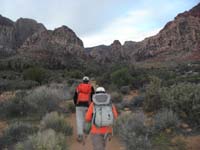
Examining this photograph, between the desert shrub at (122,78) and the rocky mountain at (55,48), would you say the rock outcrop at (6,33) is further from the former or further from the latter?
the desert shrub at (122,78)

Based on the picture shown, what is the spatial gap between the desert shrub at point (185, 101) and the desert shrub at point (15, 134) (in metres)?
4.59

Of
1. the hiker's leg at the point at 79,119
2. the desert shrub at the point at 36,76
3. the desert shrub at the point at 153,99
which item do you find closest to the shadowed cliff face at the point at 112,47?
the desert shrub at the point at 36,76

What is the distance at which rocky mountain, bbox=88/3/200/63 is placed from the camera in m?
64.0

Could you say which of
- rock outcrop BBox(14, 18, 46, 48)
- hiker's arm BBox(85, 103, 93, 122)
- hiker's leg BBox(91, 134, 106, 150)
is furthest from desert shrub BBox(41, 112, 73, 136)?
rock outcrop BBox(14, 18, 46, 48)

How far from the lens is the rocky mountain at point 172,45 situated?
64.0 meters

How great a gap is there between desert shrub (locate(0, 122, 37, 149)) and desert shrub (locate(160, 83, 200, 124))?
4.59m

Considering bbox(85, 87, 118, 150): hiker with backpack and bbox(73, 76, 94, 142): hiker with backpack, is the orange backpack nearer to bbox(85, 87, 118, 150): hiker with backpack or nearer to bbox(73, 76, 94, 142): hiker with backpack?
bbox(73, 76, 94, 142): hiker with backpack

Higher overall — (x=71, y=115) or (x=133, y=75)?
(x=133, y=75)

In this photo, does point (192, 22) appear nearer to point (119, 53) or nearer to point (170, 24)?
point (170, 24)

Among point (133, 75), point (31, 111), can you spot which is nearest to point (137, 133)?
point (31, 111)

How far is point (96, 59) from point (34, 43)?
40.7 ft

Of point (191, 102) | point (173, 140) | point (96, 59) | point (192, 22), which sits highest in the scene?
point (192, 22)

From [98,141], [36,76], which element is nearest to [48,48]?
[36,76]

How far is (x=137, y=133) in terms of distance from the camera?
9.02 m
